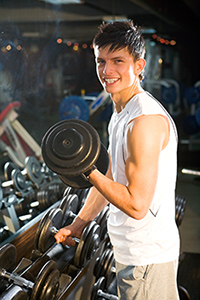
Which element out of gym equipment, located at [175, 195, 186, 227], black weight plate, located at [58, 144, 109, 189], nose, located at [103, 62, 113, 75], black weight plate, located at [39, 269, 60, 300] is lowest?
gym equipment, located at [175, 195, 186, 227]

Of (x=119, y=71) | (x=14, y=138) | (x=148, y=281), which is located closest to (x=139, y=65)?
(x=119, y=71)

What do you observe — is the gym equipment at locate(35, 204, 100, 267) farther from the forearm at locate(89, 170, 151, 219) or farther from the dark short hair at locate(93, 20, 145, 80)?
the dark short hair at locate(93, 20, 145, 80)

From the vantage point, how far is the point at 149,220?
1.27 metres

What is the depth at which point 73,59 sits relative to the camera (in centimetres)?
353

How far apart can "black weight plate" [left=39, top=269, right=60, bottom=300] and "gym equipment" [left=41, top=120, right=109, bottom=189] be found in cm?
60

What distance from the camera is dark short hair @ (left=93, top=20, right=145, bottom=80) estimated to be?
1.29 meters

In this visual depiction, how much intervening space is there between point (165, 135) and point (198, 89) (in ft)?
21.2

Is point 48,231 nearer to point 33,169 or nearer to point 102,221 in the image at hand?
point 102,221

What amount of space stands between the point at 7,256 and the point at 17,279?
0.11m

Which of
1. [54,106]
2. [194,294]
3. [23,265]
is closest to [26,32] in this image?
[54,106]

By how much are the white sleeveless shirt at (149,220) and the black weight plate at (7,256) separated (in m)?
0.56

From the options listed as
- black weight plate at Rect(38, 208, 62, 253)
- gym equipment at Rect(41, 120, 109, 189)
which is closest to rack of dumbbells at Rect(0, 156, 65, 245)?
black weight plate at Rect(38, 208, 62, 253)

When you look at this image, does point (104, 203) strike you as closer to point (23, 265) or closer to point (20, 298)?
point (20, 298)

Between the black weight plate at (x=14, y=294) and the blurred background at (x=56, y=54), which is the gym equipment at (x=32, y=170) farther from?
the black weight plate at (x=14, y=294)
